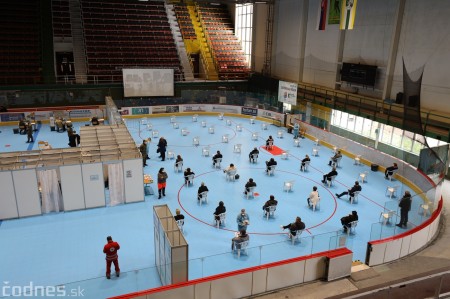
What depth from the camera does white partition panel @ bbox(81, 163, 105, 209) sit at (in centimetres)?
1577

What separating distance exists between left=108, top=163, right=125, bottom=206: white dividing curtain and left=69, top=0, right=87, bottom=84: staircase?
22.6 meters

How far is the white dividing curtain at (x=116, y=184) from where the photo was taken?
16.3 metres

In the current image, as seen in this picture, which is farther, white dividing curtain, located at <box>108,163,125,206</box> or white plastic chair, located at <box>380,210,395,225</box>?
white dividing curtain, located at <box>108,163,125,206</box>

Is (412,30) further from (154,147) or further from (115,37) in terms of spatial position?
(115,37)

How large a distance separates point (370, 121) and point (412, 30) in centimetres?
636

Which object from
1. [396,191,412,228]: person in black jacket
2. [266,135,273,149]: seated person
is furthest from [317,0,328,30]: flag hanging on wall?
[396,191,412,228]: person in black jacket

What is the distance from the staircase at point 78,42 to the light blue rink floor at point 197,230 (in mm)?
18746

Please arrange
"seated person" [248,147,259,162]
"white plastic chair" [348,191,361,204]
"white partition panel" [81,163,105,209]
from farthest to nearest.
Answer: "seated person" [248,147,259,162] < "white plastic chair" [348,191,361,204] < "white partition panel" [81,163,105,209]

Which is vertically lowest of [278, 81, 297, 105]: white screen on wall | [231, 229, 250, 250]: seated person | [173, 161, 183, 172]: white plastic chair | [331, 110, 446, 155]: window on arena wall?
[173, 161, 183, 172]: white plastic chair

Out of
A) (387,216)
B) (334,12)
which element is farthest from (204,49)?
(387,216)

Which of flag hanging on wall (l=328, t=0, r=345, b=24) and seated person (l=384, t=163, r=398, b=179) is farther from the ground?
flag hanging on wall (l=328, t=0, r=345, b=24)

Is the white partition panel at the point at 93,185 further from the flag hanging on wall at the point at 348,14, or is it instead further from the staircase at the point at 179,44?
the staircase at the point at 179,44

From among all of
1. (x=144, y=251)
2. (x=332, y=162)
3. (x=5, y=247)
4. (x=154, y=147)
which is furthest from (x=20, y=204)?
(x=332, y=162)

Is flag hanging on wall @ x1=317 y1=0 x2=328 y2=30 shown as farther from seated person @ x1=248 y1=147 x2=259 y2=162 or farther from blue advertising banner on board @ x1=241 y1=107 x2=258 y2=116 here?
seated person @ x1=248 y1=147 x2=259 y2=162
